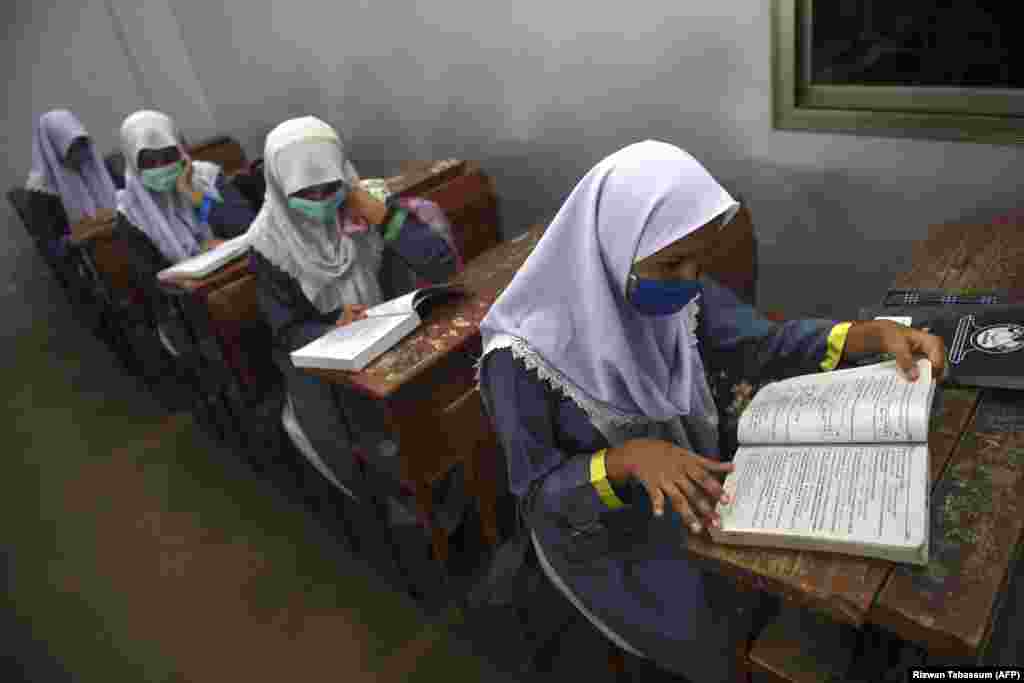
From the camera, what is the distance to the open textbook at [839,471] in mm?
750

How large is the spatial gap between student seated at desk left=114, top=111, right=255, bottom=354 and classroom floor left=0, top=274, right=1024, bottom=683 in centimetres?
62

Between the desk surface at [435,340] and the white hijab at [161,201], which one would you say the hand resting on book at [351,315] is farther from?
the white hijab at [161,201]

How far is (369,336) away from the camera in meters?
1.62

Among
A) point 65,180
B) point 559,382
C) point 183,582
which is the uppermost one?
point 65,180

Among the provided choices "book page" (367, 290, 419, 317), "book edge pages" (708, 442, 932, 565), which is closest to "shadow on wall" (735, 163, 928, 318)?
"book page" (367, 290, 419, 317)

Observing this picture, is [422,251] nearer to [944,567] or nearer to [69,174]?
[944,567]

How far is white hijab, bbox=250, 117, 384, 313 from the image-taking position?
6.33ft

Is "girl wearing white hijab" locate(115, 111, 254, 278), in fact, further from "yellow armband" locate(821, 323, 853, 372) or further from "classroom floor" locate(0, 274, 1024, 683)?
"yellow armband" locate(821, 323, 853, 372)

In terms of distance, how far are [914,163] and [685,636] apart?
1.31 metres

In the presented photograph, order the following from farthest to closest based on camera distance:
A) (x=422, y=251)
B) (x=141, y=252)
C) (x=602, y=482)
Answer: (x=141, y=252) → (x=422, y=251) → (x=602, y=482)

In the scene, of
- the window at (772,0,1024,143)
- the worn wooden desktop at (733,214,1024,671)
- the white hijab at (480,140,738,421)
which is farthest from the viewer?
the window at (772,0,1024,143)

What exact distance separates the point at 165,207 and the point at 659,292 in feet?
8.45

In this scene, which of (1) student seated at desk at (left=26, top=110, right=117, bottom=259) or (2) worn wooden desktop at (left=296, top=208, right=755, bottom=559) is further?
(1) student seated at desk at (left=26, top=110, right=117, bottom=259)

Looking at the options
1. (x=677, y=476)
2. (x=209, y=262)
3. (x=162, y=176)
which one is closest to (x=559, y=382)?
(x=677, y=476)
